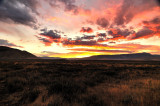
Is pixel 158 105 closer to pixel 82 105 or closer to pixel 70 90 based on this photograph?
pixel 82 105

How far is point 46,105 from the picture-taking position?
286 centimetres

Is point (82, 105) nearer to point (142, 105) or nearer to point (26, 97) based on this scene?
point (142, 105)

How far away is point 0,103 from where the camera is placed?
11.0 ft

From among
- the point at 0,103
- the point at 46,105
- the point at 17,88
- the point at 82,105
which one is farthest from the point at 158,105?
the point at 17,88

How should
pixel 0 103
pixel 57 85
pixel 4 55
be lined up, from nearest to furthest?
pixel 0 103 < pixel 57 85 < pixel 4 55

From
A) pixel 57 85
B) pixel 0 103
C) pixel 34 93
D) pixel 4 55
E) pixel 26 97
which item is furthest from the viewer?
pixel 4 55

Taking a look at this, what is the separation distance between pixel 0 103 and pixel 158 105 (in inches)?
260

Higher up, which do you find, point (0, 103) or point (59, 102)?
point (59, 102)

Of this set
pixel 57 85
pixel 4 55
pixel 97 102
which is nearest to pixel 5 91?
pixel 57 85

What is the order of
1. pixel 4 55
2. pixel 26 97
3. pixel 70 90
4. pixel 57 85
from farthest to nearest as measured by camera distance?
pixel 4 55 → pixel 57 85 → pixel 70 90 → pixel 26 97

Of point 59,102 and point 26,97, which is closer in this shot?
point 59,102

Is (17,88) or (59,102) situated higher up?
(59,102)

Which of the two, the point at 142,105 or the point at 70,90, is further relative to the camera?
the point at 70,90

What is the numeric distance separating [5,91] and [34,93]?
7.14 ft
